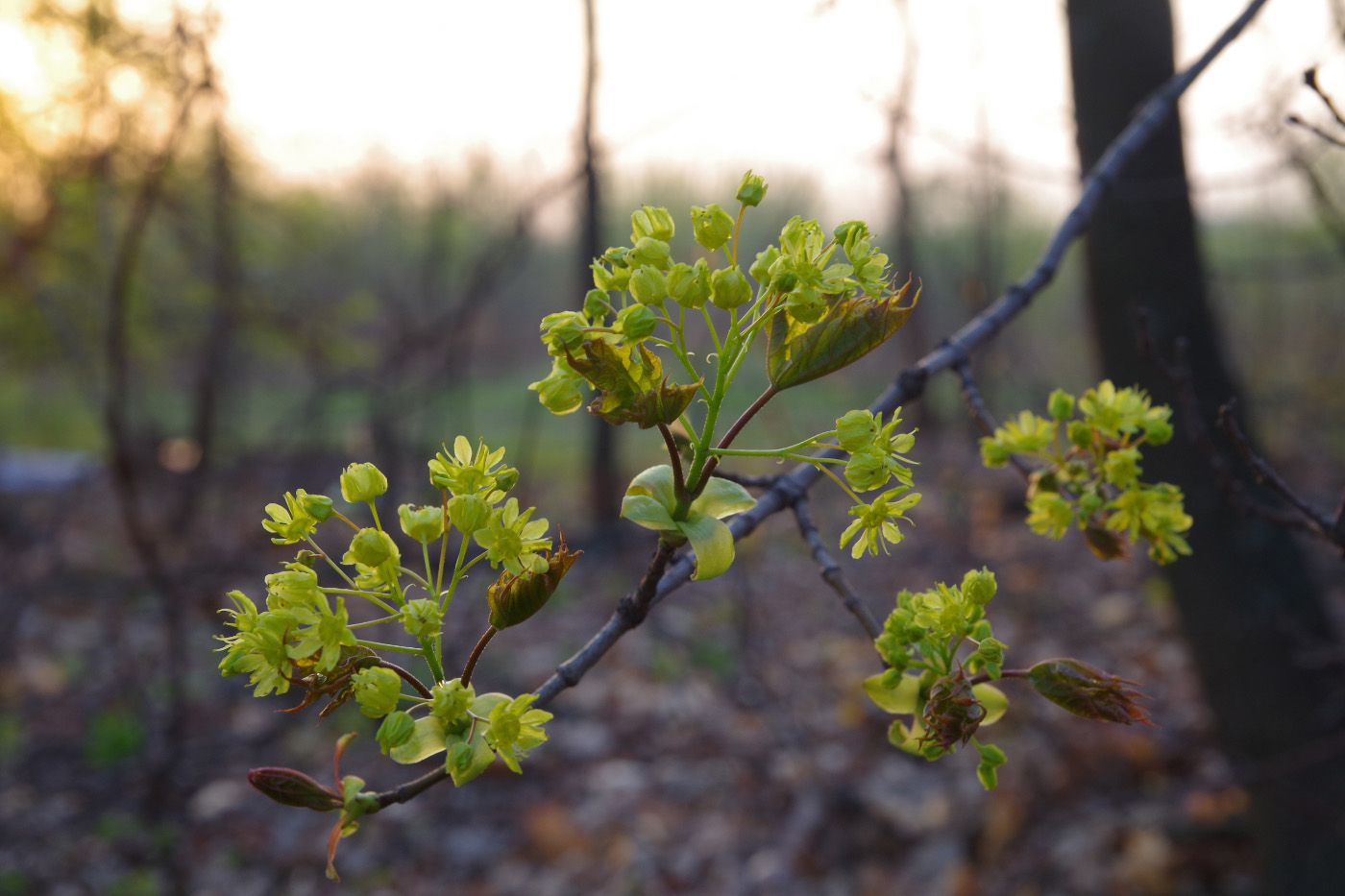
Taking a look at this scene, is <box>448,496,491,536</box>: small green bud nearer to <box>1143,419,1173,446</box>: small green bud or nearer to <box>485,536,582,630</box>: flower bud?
<box>485,536,582,630</box>: flower bud

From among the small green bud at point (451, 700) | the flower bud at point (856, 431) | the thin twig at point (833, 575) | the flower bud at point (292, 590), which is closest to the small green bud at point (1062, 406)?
the thin twig at point (833, 575)

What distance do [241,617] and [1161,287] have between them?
2.68m

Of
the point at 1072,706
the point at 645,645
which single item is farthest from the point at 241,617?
the point at 645,645

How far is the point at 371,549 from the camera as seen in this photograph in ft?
2.74

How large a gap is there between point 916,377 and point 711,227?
623 millimetres

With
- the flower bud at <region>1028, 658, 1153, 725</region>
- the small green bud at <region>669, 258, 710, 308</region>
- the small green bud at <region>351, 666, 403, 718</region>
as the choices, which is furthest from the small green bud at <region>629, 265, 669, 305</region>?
the flower bud at <region>1028, 658, 1153, 725</region>

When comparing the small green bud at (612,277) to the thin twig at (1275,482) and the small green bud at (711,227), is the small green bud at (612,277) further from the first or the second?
the thin twig at (1275,482)

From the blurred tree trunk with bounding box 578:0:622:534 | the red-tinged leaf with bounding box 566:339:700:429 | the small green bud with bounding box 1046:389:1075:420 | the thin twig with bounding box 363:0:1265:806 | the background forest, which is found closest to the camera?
the red-tinged leaf with bounding box 566:339:700:429

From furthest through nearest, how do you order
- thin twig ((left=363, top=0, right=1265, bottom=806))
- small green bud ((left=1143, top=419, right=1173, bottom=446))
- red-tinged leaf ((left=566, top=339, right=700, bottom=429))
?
1. small green bud ((left=1143, top=419, right=1173, bottom=446))
2. thin twig ((left=363, top=0, right=1265, bottom=806))
3. red-tinged leaf ((left=566, top=339, right=700, bottom=429))

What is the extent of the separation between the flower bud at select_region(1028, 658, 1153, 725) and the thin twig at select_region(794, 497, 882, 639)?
19 centimetres

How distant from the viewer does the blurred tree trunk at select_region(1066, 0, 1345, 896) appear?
2.45 m

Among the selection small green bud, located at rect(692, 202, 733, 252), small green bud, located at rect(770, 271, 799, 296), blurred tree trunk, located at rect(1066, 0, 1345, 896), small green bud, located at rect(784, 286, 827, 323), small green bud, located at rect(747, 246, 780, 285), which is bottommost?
blurred tree trunk, located at rect(1066, 0, 1345, 896)

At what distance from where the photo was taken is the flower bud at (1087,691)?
0.91m

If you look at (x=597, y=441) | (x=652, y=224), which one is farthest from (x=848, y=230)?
(x=597, y=441)
